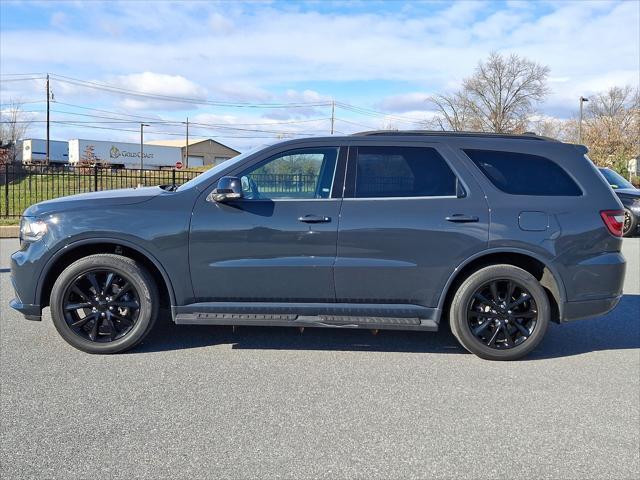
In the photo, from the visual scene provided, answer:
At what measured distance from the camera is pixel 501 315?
4512 mm

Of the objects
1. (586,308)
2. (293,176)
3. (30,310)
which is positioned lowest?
(30,310)

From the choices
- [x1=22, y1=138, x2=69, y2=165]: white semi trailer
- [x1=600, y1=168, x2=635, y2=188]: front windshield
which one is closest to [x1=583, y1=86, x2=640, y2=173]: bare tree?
[x1=600, y1=168, x2=635, y2=188]: front windshield

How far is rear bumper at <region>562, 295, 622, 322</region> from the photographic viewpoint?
446 centimetres

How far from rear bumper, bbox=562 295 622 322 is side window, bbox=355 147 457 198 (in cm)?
135

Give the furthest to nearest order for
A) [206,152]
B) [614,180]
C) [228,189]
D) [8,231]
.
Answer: [206,152] < [614,180] < [8,231] < [228,189]

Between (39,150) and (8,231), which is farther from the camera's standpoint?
(39,150)

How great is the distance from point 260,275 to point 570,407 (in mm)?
2410

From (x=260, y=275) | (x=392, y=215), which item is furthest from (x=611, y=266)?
(x=260, y=275)

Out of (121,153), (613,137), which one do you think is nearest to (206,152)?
(121,153)

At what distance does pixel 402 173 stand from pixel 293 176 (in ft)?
2.95

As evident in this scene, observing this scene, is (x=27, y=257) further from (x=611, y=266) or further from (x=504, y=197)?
(x=611, y=266)

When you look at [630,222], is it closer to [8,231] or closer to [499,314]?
[499,314]

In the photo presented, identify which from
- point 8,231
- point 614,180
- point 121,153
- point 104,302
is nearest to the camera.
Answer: point 104,302

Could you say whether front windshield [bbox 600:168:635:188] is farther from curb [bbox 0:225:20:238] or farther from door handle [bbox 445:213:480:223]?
curb [bbox 0:225:20:238]
